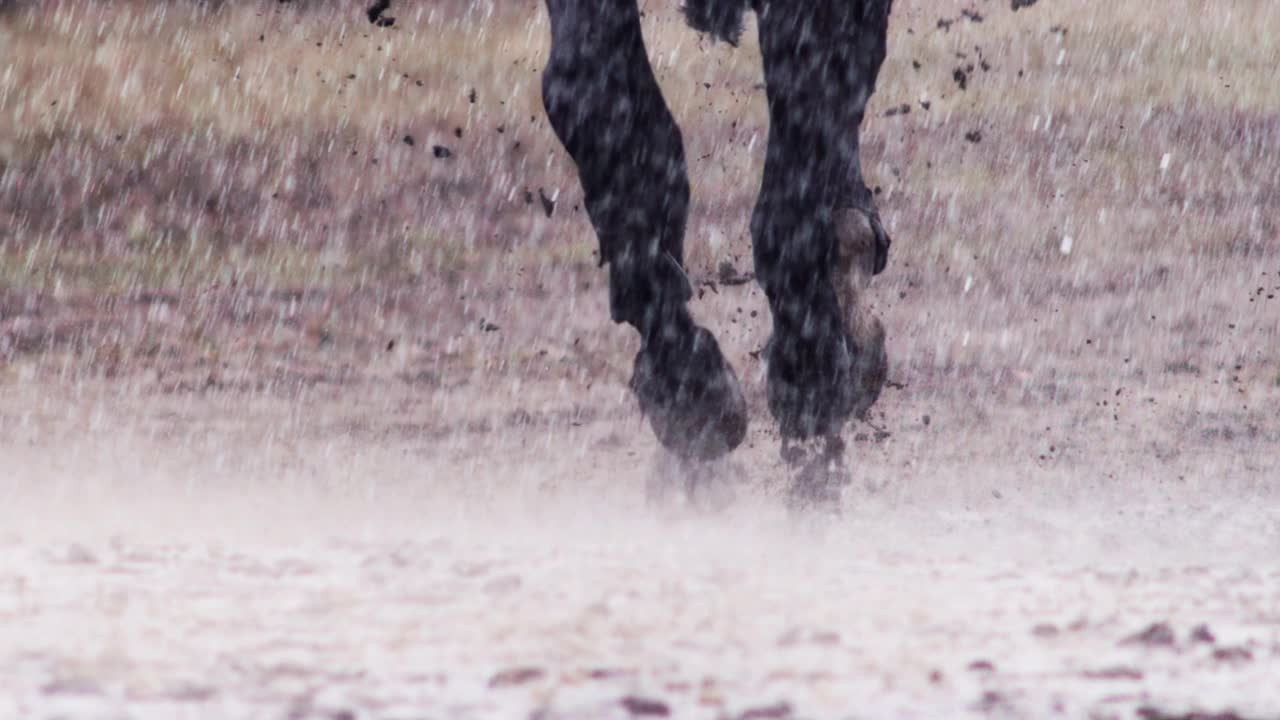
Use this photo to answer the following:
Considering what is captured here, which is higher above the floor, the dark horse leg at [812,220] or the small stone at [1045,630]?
the dark horse leg at [812,220]

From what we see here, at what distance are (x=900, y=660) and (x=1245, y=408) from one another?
27.4 feet

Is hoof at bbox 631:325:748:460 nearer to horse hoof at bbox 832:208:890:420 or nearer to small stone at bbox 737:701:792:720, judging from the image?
horse hoof at bbox 832:208:890:420

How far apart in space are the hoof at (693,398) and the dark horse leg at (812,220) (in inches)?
7.6

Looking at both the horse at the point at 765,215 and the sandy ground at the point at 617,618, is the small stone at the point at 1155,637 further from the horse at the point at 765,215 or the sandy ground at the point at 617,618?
the horse at the point at 765,215

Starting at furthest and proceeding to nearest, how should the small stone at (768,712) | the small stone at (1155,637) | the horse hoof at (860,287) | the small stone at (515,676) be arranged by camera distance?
the horse hoof at (860,287)
the small stone at (1155,637)
the small stone at (515,676)
the small stone at (768,712)

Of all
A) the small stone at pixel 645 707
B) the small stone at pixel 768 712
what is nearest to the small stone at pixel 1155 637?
the small stone at pixel 768 712

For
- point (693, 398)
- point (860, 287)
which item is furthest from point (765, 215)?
point (693, 398)

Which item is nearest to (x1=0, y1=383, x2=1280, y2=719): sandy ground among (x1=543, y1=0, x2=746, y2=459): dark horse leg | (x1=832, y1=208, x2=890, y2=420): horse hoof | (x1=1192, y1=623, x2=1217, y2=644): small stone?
(x1=1192, y1=623, x2=1217, y2=644): small stone

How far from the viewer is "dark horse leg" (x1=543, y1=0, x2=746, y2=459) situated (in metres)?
8.04

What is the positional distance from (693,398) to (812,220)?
0.83 meters

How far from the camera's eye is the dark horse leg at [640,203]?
8039mm

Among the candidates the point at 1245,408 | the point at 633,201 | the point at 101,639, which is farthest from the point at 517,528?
the point at 1245,408

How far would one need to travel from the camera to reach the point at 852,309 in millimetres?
8180

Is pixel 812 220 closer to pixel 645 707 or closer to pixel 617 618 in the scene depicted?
pixel 617 618
